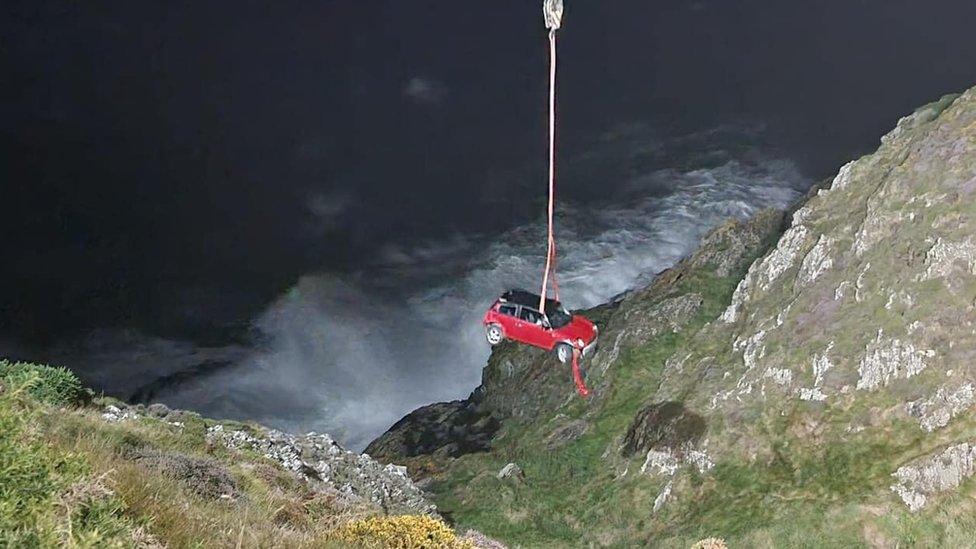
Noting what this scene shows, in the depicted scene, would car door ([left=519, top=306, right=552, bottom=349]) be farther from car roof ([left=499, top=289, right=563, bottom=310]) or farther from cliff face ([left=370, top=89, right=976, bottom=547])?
cliff face ([left=370, top=89, right=976, bottom=547])

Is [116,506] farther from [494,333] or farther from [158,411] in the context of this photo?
[494,333]

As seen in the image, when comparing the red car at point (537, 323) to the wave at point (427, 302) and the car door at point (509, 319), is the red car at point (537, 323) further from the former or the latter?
the wave at point (427, 302)

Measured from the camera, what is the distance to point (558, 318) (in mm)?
37781

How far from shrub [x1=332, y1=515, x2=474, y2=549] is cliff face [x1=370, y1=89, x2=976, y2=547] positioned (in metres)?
21.2

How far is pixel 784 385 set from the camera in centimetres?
3947

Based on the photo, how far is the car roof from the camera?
37719 mm

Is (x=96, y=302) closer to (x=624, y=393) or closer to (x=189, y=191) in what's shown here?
(x=189, y=191)

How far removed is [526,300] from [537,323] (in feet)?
3.72

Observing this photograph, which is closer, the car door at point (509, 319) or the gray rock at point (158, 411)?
the gray rock at point (158, 411)

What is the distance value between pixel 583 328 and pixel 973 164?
1841cm

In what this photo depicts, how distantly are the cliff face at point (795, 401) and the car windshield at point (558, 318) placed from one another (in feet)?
28.6

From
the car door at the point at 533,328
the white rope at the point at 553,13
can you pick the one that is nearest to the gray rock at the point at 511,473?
the car door at the point at 533,328

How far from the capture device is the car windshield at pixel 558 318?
123 ft

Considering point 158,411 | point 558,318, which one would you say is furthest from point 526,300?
point 158,411
